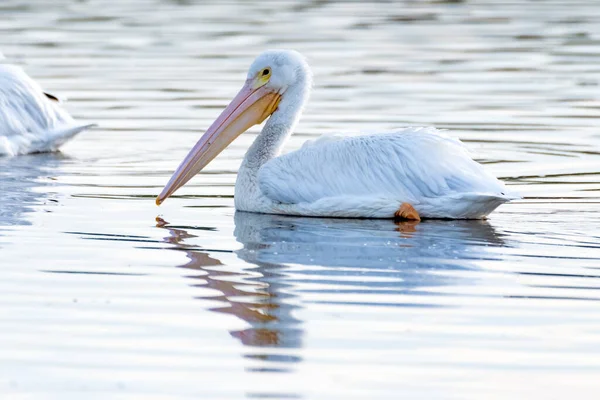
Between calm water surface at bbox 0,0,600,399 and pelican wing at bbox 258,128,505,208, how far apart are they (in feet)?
0.61

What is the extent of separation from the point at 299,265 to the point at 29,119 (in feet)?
17.3

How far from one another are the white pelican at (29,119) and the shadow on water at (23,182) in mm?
105

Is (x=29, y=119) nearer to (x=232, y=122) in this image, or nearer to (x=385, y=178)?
(x=232, y=122)

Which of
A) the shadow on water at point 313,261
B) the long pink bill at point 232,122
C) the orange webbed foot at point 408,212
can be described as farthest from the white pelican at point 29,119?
the orange webbed foot at point 408,212

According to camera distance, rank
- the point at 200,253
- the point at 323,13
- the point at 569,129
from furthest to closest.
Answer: the point at 323,13 < the point at 569,129 < the point at 200,253

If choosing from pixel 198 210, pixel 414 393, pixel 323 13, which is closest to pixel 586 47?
pixel 323 13

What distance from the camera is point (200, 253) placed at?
7.20m

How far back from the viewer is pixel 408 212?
795 centimetres

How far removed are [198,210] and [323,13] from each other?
13913 mm

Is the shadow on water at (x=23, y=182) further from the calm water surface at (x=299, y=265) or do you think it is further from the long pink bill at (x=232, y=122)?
the long pink bill at (x=232, y=122)

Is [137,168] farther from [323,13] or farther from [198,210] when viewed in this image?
[323,13]

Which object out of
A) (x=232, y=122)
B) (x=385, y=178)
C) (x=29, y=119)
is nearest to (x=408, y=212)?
(x=385, y=178)

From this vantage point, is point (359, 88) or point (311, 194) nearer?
point (311, 194)

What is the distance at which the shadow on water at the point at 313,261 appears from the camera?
5863 millimetres
